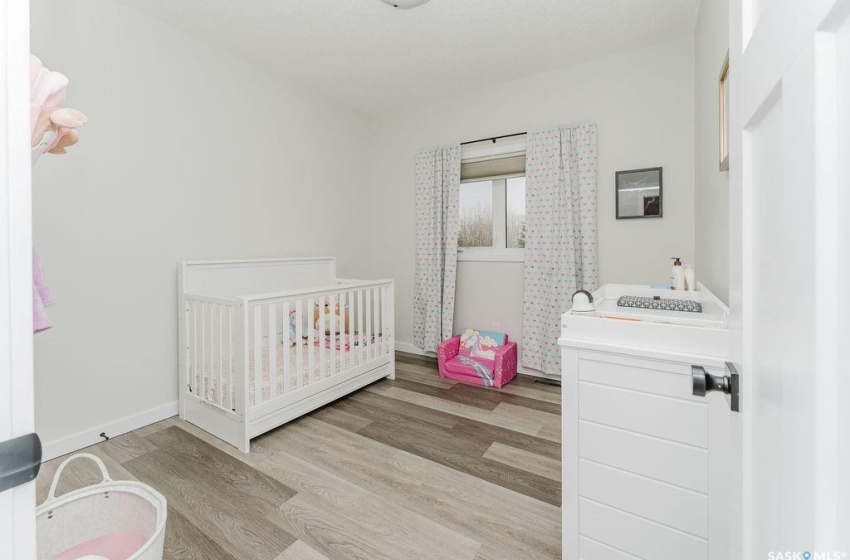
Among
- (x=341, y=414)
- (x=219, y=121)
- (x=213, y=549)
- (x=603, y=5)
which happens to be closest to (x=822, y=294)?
(x=213, y=549)

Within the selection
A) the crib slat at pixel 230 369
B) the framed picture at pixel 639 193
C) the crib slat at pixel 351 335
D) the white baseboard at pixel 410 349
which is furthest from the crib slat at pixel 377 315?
the framed picture at pixel 639 193

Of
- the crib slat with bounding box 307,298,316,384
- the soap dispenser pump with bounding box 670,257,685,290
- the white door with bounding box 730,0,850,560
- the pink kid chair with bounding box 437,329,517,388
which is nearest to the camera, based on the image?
the white door with bounding box 730,0,850,560

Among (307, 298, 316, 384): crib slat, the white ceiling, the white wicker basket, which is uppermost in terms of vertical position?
the white ceiling

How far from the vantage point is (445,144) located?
3.50m

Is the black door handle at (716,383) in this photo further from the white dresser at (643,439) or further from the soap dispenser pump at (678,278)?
the soap dispenser pump at (678,278)

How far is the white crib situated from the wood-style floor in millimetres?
139

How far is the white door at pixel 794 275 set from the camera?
0.29 m

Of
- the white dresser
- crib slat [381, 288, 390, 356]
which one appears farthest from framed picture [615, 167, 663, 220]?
crib slat [381, 288, 390, 356]

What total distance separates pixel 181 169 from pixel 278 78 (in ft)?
3.73

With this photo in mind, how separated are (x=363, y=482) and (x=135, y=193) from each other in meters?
2.08

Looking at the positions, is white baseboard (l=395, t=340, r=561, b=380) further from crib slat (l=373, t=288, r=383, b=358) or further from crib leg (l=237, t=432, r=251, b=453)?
crib leg (l=237, t=432, r=251, b=453)

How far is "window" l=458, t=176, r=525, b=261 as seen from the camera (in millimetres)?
3284

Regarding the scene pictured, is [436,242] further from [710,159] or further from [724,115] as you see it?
[724,115]

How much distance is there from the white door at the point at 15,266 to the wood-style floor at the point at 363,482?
1.12 meters
